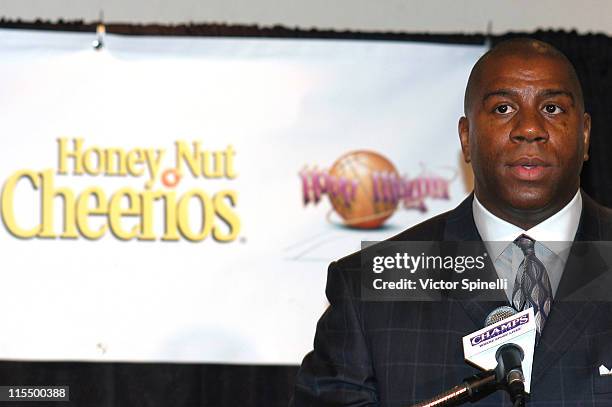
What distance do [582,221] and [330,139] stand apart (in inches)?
75.3

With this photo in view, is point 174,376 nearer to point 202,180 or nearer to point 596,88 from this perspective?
point 202,180

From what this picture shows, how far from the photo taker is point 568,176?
1.88 m

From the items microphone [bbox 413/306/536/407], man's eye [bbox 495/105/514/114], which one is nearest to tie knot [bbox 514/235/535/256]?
man's eye [bbox 495/105/514/114]

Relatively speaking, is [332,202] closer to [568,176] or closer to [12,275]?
[12,275]

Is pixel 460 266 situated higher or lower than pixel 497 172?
lower

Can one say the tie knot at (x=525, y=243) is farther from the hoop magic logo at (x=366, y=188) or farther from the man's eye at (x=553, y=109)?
the hoop magic logo at (x=366, y=188)

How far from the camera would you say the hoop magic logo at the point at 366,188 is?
12.5 feet

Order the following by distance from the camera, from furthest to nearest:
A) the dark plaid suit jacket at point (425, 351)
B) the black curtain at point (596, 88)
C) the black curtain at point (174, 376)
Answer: the black curtain at point (596, 88) → the black curtain at point (174, 376) → the dark plaid suit jacket at point (425, 351)

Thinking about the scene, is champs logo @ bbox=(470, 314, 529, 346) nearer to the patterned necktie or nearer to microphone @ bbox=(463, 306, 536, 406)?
microphone @ bbox=(463, 306, 536, 406)

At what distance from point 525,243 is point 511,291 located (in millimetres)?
103

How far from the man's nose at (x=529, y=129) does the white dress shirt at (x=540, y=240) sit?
178mm

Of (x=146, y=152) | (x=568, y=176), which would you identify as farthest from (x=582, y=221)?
(x=146, y=152)

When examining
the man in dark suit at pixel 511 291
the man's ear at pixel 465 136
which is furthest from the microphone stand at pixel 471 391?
the man's ear at pixel 465 136

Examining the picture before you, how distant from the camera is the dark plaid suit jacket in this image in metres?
1.74
